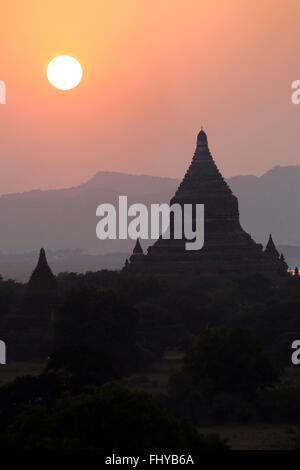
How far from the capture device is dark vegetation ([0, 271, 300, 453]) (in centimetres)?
5294

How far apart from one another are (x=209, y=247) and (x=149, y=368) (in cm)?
5709

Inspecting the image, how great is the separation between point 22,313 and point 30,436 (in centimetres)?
5097

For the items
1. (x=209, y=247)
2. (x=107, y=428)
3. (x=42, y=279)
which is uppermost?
(x=209, y=247)

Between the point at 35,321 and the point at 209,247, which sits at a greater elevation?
the point at 209,247

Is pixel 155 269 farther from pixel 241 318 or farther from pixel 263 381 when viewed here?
pixel 263 381

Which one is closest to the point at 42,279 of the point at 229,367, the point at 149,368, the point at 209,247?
the point at 149,368

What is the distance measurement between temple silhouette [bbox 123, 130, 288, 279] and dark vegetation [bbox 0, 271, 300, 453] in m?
14.3

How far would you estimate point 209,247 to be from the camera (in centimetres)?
14550

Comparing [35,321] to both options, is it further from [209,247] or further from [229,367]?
[209,247]

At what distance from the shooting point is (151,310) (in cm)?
10006
